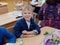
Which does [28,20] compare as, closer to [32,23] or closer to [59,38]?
[32,23]

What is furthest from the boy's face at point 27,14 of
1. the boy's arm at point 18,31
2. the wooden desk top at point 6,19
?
the wooden desk top at point 6,19

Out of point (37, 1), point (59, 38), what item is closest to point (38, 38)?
point (59, 38)

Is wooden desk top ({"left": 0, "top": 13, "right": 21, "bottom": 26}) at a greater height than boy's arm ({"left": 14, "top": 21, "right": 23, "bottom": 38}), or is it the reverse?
boy's arm ({"left": 14, "top": 21, "right": 23, "bottom": 38})

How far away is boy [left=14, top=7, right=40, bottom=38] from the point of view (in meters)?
2.29

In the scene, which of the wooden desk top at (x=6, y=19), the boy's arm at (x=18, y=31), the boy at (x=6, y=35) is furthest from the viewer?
the wooden desk top at (x=6, y=19)

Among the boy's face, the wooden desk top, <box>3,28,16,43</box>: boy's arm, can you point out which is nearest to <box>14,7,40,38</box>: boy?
the boy's face

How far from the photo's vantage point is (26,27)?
2.40 meters

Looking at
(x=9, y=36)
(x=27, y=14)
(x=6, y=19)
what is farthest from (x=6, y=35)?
(x=6, y=19)

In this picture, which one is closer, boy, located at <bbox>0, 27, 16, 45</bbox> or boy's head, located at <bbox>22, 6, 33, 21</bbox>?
boy, located at <bbox>0, 27, 16, 45</bbox>

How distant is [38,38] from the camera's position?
2.12 m

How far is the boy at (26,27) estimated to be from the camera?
229cm

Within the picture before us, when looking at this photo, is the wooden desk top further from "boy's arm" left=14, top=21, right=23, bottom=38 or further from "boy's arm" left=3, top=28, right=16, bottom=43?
"boy's arm" left=3, top=28, right=16, bottom=43

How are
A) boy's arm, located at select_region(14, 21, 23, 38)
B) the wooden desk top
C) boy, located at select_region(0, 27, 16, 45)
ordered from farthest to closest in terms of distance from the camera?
the wooden desk top → boy's arm, located at select_region(14, 21, 23, 38) → boy, located at select_region(0, 27, 16, 45)

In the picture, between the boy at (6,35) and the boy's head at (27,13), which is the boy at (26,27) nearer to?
the boy's head at (27,13)
